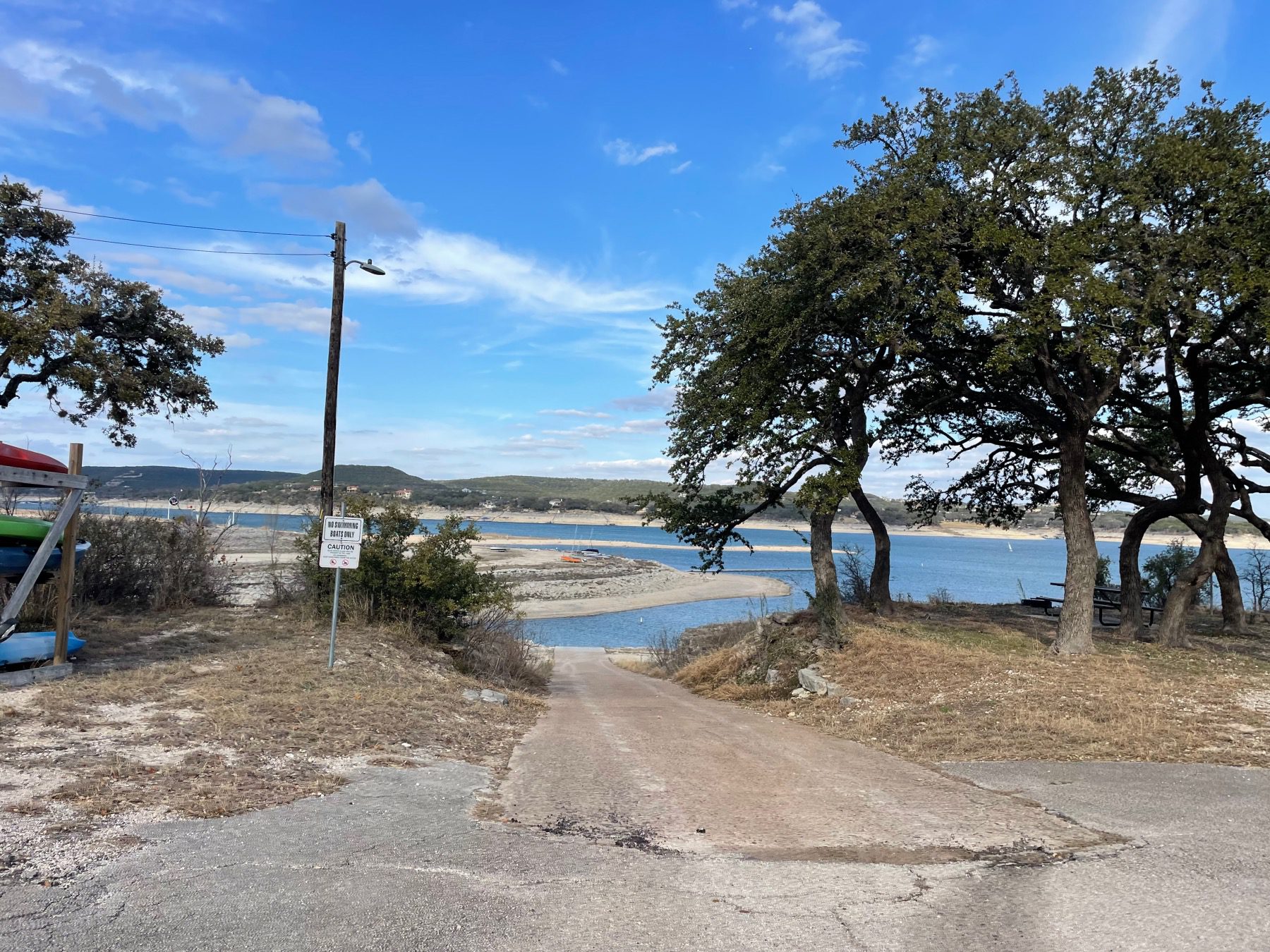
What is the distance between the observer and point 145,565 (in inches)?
611

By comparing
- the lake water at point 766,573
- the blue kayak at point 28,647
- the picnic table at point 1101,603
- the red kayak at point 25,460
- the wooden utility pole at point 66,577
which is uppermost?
the red kayak at point 25,460

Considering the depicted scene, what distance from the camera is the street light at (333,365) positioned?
15.6 meters

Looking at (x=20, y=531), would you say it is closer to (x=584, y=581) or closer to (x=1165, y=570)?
(x=1165, y=570)

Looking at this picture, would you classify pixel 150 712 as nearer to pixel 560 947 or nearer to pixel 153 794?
pixel 153 794

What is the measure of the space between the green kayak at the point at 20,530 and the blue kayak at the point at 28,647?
150 centimetres

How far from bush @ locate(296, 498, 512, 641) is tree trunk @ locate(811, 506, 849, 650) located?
239 inches

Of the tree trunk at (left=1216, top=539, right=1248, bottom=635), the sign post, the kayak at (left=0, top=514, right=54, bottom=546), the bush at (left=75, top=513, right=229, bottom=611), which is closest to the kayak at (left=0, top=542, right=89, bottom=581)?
the kayak at (left=0, top=514, right=54, bottom=546)

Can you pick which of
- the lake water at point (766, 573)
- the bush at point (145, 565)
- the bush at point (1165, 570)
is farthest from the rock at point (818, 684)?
the bush at point (1165, 570)

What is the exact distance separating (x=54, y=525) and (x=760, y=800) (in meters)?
8.45

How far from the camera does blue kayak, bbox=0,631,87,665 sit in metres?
9.20

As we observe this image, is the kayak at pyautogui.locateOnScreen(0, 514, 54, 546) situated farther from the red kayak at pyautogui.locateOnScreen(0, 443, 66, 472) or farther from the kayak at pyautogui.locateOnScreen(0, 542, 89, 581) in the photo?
the red kayak at pyautogui.locateOnScreen(0, 443, 66, 472)

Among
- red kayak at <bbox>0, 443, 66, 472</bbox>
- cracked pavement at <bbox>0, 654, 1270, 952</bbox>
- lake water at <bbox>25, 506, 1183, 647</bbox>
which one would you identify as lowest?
lake water at <bbox>25, 506, 1183, 647</bbox>

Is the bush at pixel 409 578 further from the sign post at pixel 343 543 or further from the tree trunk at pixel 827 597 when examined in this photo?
the tree trunk at pixel 827 597

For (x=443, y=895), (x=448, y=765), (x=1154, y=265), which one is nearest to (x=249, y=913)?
(x=443, y=895)
